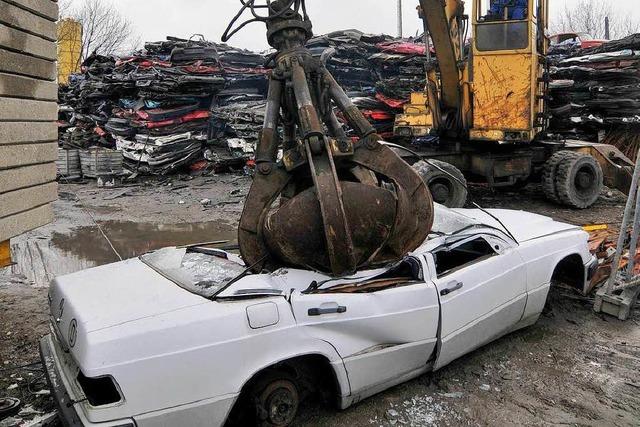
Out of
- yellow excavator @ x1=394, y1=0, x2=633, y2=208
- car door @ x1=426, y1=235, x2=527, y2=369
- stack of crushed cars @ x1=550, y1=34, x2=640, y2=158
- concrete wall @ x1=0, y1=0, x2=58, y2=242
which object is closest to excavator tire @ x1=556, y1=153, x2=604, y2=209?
yellow excavator @ x1=394, y1=0, x2=633, y2=208

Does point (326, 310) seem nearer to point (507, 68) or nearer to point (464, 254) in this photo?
point (464, 254)

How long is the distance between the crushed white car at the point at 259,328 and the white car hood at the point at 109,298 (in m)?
0.01

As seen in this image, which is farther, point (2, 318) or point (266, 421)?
point (2, 318)

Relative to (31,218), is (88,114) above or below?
above

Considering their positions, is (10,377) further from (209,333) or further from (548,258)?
(548,258)

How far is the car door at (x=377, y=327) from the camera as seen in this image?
10.7 feet

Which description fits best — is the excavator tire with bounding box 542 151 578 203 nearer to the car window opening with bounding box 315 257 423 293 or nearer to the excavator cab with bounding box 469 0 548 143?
the excavator cab with bounding box 469 0 548 143

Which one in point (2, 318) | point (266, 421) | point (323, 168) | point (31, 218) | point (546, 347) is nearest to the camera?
point (266, 421)

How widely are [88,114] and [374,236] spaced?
16041 mm

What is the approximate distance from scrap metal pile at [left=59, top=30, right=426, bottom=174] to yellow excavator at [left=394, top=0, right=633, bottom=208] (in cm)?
403

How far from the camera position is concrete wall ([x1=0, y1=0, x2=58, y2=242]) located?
141 inches

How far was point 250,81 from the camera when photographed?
16.0 meters

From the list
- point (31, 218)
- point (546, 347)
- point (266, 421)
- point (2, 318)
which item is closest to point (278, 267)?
point (266, 421)

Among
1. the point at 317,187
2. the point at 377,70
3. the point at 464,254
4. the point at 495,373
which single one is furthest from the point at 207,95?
the point at 495,373
